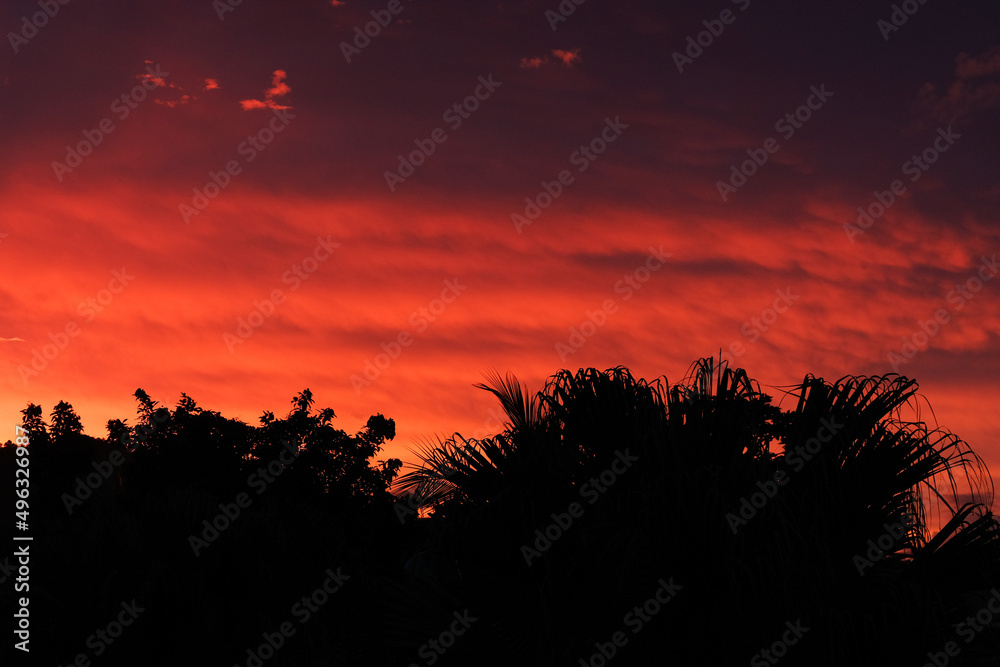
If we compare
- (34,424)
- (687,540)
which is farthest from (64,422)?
(687,540)

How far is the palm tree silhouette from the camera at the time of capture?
281 inches

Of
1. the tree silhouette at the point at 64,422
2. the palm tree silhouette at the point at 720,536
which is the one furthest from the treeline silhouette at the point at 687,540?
the tree silhouette at the point at 64,422

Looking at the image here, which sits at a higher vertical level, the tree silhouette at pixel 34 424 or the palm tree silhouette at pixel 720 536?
the tree silhouette at pixel 34 424

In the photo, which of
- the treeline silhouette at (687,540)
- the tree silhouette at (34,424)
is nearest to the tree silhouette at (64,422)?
the tree silhouette at (34,424)

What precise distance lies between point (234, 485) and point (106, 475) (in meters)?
4.20

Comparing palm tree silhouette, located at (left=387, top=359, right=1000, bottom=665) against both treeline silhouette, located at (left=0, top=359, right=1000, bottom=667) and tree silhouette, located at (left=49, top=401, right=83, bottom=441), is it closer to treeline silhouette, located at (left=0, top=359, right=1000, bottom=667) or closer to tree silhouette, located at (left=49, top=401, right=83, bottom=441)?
treeline silhouette, located at (left=0, top=359, right=1000, bottom=667)

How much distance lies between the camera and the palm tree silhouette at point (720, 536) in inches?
281

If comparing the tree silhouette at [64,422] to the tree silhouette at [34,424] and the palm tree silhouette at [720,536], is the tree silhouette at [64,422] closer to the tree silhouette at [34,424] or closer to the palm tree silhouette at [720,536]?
the tree silhouette at [34,424]

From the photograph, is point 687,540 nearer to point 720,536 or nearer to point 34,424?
point 720,536

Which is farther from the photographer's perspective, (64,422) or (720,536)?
(64,422)

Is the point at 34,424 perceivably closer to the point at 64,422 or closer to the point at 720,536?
the point at 64,422

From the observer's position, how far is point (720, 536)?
24.2 ft

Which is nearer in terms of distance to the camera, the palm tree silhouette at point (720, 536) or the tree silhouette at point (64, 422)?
the palm tree silhouette at point (720, 536)

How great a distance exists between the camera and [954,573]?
7.54 meters
